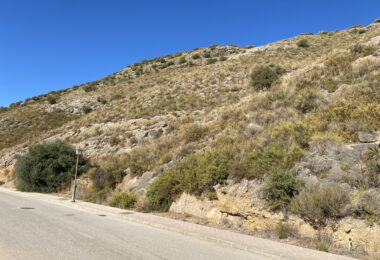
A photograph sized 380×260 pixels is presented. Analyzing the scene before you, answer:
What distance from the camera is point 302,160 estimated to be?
798cm

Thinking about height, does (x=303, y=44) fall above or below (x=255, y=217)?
above

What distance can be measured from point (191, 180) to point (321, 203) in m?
4.98

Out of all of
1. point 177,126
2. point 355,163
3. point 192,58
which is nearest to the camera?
point 355,163

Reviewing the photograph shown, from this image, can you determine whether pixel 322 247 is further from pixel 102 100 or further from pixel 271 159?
pixel 102 100

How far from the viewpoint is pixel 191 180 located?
966 centimetres

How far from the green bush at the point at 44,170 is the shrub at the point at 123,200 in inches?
257

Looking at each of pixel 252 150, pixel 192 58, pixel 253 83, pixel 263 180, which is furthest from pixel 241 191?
pixel 192 58

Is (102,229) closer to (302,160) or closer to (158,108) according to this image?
(302,160)

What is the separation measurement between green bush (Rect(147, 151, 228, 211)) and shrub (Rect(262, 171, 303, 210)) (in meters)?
2.00

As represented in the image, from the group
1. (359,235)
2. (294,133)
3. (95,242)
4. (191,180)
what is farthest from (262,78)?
(95,242)

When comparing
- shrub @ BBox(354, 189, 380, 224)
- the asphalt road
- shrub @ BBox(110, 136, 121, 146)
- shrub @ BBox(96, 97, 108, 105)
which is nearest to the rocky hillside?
shrub @ BBox(354, 189, 380, 224)

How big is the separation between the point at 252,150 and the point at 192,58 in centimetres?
4685

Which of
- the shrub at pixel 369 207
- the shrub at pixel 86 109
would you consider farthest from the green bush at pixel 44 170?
the shrub at pixel 86 109

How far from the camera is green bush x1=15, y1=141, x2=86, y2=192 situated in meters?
17.1
